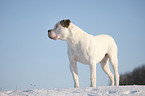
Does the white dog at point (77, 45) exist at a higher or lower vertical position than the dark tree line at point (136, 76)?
higher

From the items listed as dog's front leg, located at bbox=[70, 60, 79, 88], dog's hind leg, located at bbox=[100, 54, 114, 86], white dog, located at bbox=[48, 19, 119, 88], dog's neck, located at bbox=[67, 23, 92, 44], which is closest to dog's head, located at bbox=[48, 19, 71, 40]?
white dog, located at bbox=[48, 19, 119, 88]

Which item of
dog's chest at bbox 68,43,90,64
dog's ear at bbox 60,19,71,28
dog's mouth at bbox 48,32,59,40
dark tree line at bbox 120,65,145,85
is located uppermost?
dog's ear at bbox 60,19,71,28

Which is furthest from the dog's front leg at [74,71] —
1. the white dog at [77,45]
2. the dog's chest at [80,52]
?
the dog's chest at [80,52]

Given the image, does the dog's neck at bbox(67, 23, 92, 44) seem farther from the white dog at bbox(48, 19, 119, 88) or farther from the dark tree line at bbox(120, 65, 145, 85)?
the dark tree line at bbox(120, 65, 145, 85)

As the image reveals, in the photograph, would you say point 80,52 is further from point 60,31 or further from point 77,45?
point 60,31

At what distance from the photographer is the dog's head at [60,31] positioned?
6.75 m

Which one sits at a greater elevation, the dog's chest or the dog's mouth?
the dog's mouth

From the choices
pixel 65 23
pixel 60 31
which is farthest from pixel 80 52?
pixel 65 23

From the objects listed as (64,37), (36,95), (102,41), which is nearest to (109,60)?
(102,41)

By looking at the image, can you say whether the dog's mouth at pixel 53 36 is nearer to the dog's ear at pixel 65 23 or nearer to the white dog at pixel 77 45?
the white dog at pixel 77 45

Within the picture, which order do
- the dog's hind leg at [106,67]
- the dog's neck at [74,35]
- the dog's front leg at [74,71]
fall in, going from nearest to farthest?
the dog's neck at [74,35], the dog's front leg at [74,71], the dog's hind leg at [106,67]

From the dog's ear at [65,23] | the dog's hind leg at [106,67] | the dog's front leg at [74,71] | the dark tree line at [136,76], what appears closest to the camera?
the dog's ear at [65,23]

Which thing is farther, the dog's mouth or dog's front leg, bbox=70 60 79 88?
dog's front leg, bbox=70 60 79 88

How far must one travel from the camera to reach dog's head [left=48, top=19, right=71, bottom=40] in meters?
6.75
